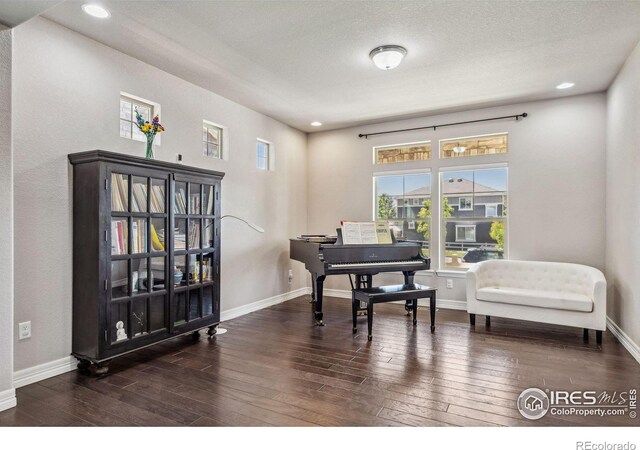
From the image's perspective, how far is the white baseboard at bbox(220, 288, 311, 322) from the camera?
466 centimetres

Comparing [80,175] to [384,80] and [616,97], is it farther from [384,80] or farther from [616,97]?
[616,97]

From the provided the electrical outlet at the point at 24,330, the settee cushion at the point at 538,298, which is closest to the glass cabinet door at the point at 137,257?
the electrical outlet at the point at 24,330

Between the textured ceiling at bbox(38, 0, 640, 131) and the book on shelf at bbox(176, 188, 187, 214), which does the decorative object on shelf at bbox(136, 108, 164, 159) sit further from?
the textured ceiling at bbox(38, 0, 640, 131)

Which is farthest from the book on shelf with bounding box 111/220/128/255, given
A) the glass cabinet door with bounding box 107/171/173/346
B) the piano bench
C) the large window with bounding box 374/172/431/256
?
the large window with bounding box 374/172/431/256

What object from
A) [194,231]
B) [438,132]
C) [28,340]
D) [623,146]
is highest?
[438,132]

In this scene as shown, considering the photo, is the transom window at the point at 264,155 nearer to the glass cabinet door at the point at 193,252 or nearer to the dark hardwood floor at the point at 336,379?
the glass cabinet door at the point at 193,252

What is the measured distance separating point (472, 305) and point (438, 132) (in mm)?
2502

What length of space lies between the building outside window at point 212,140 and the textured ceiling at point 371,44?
44 cm

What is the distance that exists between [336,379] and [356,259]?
5.86 feet

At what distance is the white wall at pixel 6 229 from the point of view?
2367mm

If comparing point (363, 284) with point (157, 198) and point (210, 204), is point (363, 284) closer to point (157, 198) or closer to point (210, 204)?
point (210, 204)

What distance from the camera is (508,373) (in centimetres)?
299

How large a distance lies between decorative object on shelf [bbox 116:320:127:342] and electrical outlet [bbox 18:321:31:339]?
59cm
